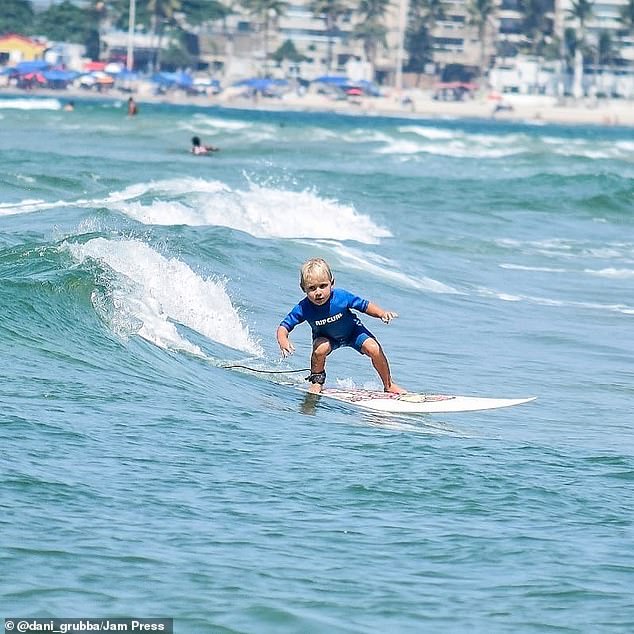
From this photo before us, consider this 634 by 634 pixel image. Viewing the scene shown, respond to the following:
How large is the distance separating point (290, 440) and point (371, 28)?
145 meters

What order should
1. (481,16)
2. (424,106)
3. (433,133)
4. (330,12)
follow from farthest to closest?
(330,12)
(481,16)
(424,106)
(433,133)

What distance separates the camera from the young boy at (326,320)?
10383 mm

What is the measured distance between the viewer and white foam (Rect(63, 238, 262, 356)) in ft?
42.5

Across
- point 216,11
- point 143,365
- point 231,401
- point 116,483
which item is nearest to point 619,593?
point 116,483

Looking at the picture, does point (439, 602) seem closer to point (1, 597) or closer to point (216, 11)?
point (1, 597)

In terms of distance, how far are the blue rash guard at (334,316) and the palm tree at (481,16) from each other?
14425 cm

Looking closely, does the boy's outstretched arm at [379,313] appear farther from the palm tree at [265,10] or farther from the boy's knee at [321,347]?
the palm tree at [265,10]

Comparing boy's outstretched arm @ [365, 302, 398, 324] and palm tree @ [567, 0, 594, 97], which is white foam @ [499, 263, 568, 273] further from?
palm tree @ [567, 0, 594, 97]

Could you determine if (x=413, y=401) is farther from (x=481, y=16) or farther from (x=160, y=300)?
(x=481, y=16)

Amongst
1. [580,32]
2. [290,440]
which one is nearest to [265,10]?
[580,32]

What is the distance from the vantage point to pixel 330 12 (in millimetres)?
155125

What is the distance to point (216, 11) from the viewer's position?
151875 millimetres

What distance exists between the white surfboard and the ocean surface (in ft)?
0.67

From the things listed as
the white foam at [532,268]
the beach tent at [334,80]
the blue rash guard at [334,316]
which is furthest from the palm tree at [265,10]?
the blue rash guard at [334,316]
